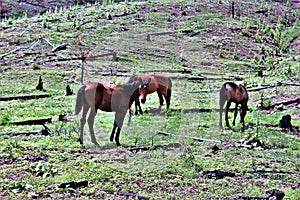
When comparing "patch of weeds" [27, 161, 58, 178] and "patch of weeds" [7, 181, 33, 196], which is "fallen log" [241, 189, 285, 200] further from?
"patch of weeds" [7, 181, 33, 196]

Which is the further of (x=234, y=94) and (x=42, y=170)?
(x=234, y=94)

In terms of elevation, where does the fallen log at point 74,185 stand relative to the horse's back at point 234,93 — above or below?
below

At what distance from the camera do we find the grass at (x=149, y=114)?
10.1m

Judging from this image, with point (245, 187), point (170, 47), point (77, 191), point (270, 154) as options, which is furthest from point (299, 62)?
point (77, 191)

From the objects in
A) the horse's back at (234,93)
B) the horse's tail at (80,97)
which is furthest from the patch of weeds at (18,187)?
the horse's back at (234,93)

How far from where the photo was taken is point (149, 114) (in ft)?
58.1

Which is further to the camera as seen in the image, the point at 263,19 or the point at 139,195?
the point at 263,19

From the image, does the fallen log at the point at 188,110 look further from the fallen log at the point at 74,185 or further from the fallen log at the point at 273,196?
the fallen log at the point at 74,185

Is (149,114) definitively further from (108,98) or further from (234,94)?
(108,98)

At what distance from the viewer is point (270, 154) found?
12688 millimetres

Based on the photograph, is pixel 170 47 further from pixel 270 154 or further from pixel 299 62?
pixel 270 154

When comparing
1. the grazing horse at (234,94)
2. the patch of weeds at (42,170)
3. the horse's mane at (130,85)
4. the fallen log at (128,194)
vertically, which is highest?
the horse's mane at (130,85)

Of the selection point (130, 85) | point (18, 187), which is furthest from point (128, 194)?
point (130, 85)

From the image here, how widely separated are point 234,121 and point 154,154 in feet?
15.8
